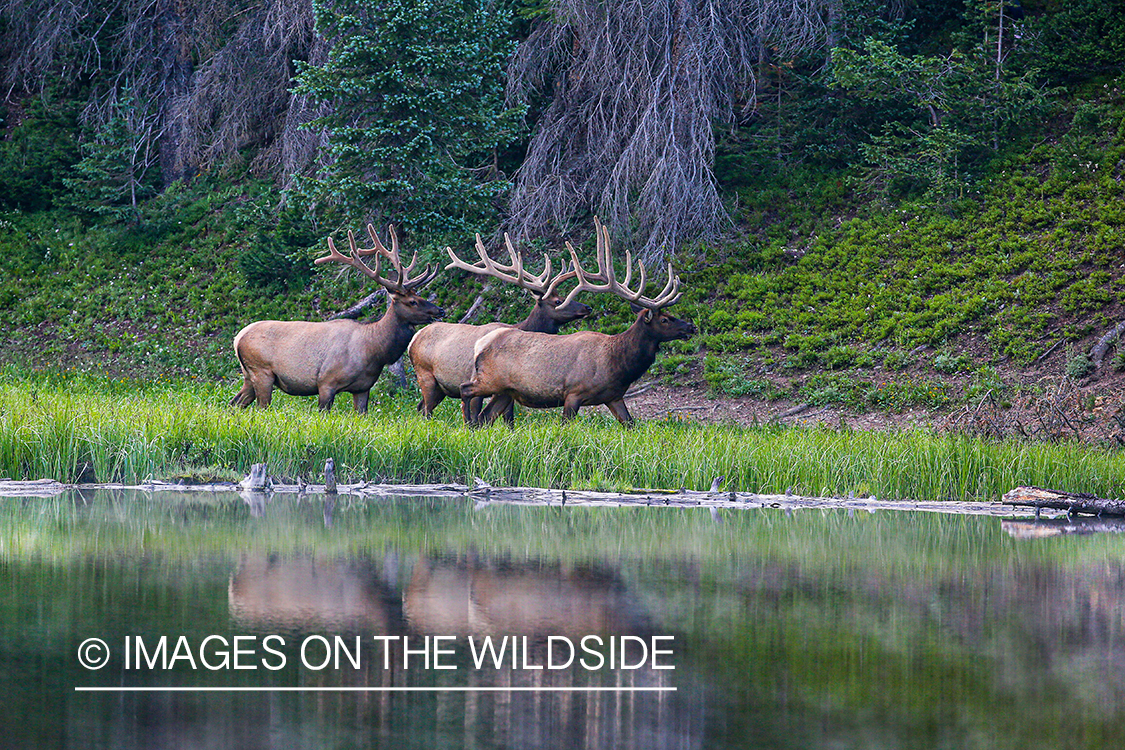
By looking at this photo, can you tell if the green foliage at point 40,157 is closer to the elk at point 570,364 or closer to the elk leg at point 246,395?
the elk leg at point 246,395

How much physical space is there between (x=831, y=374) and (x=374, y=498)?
9.84 m

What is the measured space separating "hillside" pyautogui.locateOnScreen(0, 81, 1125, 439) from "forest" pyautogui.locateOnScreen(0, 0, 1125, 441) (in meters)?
0.05

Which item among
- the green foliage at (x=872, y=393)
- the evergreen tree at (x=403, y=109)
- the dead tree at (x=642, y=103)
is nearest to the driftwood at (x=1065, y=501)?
the green foliage at (x=872, y=393)

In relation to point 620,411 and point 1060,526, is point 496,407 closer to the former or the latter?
point 620,411

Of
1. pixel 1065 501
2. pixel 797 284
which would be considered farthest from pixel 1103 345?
pixel 1065 501

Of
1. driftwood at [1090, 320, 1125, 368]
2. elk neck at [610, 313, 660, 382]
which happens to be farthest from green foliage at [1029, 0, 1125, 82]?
elk neck at [610, 313, 660, 382]

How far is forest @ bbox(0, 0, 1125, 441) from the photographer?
1894 cm

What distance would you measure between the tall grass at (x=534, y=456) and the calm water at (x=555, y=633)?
6.59 feet

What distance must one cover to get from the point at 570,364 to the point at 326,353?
311 centimetres

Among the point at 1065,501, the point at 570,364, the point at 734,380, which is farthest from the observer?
the point at 734,380

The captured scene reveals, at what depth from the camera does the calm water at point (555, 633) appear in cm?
418

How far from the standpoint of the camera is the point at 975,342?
60.1ft

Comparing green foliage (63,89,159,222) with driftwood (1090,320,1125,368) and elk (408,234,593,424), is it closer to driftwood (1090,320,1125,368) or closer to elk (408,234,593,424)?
elk (408,234,593,424)

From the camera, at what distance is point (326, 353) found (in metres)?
14.9
